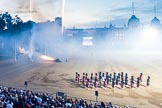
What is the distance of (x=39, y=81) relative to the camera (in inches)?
1487

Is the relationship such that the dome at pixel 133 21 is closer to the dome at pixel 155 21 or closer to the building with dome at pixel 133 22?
the building with dome at pixel 133 22

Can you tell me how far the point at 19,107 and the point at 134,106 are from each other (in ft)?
41.6

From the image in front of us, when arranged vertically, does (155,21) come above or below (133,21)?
below

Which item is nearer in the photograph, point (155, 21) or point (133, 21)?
point (155, 21)

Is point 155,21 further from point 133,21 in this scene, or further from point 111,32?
point 111,32

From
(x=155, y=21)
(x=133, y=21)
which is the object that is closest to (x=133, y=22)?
(x=133, y=21)

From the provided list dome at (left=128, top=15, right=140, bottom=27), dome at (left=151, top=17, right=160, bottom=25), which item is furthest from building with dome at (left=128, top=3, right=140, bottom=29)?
dome at (left=151, top=17, right=160, bottom=25)

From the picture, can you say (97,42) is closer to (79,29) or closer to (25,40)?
(79,29)

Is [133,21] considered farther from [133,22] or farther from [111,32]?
[111,32]

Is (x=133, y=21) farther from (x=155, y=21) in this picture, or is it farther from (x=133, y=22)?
(x=155, y=21)

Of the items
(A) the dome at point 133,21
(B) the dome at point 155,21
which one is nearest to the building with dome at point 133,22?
(A) the dome at point 133,21

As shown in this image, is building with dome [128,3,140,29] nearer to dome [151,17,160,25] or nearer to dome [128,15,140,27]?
dome [128,15,140,27]

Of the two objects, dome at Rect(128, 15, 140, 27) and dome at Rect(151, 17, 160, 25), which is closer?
dome at Rect(151, 17, 160, 25)

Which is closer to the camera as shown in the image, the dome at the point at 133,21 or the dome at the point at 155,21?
the dome at the point at 155,21
